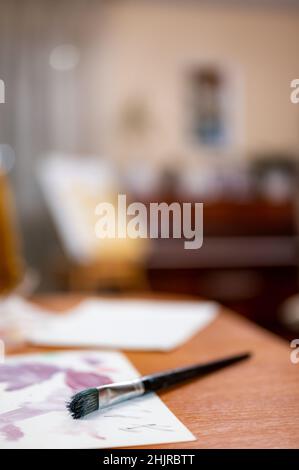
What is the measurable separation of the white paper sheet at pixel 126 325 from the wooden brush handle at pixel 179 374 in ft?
0.32

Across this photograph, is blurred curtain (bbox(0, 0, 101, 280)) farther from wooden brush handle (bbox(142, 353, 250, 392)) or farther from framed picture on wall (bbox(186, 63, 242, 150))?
wooden brush handle (bbox(142, 353, 250, 392))

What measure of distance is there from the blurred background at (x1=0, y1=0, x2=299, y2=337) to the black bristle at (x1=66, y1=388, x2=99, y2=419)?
86.4 inches

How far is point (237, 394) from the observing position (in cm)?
45

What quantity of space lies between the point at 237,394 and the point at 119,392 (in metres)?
0.10

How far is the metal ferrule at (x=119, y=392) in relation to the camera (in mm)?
399

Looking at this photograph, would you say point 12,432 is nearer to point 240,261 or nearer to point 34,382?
point 34,382

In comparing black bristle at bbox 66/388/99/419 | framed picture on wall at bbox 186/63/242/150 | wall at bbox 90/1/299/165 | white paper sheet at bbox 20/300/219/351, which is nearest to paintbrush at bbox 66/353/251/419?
black bristle at bbox 66/388/99/419

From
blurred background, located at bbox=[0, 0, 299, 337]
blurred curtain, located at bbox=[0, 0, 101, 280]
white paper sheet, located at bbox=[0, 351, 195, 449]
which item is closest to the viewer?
white paper sheet, located at bbox=[0, 351, 195, 449]

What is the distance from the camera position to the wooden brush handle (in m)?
0.44

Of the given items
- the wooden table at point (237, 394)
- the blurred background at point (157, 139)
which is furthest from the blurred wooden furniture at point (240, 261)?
→ the wooden table at point (237, 394)

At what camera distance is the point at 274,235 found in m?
3.28

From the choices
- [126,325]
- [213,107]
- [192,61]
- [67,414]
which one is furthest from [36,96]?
[67,414]
